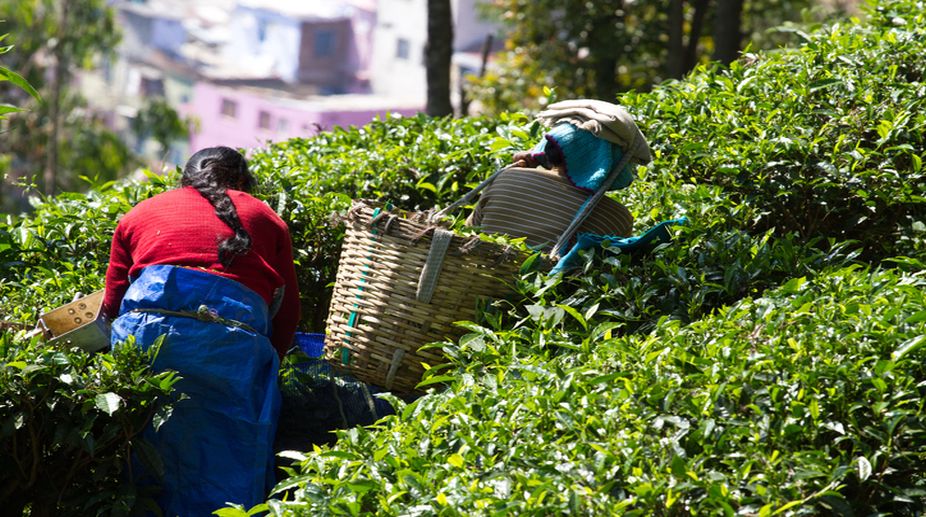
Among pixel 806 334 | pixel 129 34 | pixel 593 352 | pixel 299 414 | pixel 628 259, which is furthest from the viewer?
pixel 129 34

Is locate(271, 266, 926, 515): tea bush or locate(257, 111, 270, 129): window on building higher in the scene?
locate(271, 266, 926, 515): tea bush

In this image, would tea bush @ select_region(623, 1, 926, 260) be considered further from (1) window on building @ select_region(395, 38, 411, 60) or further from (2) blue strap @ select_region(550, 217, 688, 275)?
(1) window on building @ select_region(395, 38, 411, 60)

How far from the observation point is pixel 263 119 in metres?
45.6

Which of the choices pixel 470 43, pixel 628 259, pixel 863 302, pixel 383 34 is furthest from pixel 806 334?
pixel 383 34

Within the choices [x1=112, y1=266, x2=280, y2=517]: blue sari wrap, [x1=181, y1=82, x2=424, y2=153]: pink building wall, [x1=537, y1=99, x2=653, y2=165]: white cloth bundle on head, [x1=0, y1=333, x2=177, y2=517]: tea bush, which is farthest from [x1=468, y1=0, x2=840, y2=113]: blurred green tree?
[x1=181, y1=82, x2=424, y2=153]: pink building wall

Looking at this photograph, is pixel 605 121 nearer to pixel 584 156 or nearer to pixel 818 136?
pixel 584 156

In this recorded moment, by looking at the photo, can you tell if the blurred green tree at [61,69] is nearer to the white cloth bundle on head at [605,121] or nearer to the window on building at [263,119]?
the white cloth bundle on head at [605,121]

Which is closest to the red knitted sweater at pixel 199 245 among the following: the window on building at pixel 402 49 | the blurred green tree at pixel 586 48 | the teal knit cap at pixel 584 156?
the teal knit cap at pixel 584 156

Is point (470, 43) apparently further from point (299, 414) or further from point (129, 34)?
point (299, 414)

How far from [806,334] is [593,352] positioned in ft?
1.92

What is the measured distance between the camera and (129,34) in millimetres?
54250

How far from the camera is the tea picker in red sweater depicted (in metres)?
3.72

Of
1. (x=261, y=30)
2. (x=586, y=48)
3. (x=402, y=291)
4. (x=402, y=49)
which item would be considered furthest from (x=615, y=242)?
(x=261, y=30)

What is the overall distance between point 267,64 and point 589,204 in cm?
4843
